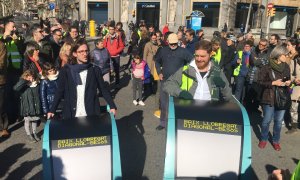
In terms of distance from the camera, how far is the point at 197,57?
4137 millimetres

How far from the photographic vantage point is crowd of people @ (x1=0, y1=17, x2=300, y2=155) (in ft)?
14.2

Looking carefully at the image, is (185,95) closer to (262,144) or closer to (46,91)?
(262,144)

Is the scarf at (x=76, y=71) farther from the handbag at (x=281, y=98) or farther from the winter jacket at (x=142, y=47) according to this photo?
the winter jacket at (x=142, y=47)

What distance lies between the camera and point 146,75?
8.91m

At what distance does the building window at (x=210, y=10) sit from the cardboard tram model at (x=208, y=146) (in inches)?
→ 1280

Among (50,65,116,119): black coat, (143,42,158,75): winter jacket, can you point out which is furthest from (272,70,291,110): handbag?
(143,42,158,75): winter jacket

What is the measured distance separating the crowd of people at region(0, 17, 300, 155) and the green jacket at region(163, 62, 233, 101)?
0.01 m

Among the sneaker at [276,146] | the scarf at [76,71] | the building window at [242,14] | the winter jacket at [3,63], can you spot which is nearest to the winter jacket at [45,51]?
the winter jacket at [3,63]

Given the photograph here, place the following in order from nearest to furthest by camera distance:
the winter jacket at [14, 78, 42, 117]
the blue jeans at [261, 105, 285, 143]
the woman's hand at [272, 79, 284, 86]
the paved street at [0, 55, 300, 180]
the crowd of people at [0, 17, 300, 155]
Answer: the crowd of people at [0, 17, 300, 155] < the paved street at [0, 55, 300, 180] < the woman's hand at [272, 79, 284, 86] < the blue jeans at [261, 105, 285, 143] < the winter jacket at [14, 78, 42, 117]

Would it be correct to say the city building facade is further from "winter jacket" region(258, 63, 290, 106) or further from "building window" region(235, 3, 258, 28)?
"winter jacket" region(258, 63, 290, 106)

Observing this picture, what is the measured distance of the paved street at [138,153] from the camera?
16.8 ft

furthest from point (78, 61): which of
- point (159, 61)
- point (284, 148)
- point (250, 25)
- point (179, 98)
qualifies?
point (250, 25)

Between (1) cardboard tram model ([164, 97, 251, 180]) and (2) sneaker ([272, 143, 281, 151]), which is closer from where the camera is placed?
(1) cardboard tram model ([164, 97, 251, 180])

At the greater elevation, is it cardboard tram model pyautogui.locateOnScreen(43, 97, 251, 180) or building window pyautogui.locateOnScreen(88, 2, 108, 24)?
building window pyautogui.locateOnScreen(88, 2, 108, 24)
